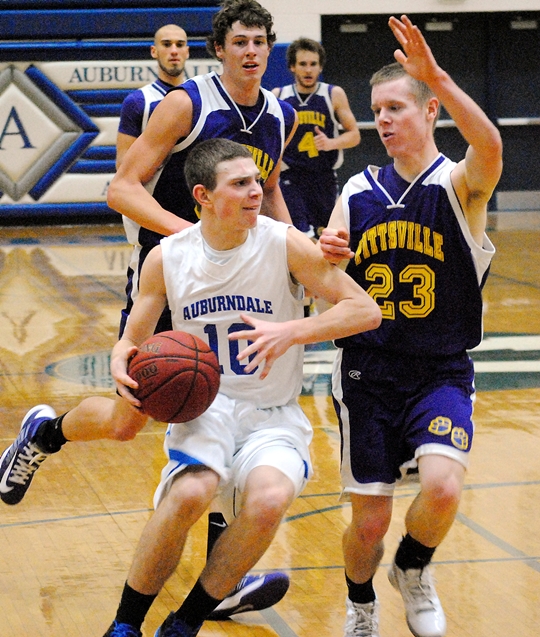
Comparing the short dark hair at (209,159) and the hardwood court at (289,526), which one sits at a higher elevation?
the short dark hair at (209,159)

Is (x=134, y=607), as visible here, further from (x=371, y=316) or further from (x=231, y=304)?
(x=371, y=316)

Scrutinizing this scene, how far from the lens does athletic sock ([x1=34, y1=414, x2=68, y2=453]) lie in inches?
163

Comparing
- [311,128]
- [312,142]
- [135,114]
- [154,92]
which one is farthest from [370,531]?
[311,128]

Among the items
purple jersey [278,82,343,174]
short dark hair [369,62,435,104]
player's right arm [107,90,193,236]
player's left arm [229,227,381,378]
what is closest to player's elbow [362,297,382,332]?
player's left arm [229,227,381,378]

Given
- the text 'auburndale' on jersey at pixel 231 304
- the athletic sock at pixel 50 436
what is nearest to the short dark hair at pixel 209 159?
the text 'auburndale' on jersey at pixel 231 304

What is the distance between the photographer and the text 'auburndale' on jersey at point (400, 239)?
3.35m

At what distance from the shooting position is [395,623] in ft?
11.1

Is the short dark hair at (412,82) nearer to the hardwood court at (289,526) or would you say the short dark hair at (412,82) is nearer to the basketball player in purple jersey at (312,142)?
the hardwood court at (289,526)

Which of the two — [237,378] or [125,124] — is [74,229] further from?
[237,378]

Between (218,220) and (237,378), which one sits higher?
(218,220)

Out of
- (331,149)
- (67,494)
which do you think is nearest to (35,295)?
(331,149)

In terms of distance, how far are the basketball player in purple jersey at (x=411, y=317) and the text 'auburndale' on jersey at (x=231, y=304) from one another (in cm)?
32

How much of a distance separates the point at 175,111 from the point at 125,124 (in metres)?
0.92

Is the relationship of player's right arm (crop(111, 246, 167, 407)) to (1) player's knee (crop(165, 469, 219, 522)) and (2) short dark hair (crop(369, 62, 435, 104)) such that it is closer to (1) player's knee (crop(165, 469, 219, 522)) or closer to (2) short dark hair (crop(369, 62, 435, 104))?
(1) player's knee (crop(165, 469, 219, 522))
